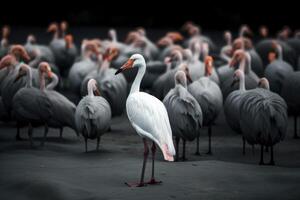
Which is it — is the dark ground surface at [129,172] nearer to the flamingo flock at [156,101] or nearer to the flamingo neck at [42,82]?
the flamingo flock at [156,101]

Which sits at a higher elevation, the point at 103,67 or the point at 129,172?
the point at 103,67

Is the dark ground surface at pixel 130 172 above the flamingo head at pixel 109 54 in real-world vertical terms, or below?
below

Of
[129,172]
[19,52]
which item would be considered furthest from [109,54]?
[129,172]

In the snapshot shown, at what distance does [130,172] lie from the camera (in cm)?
952

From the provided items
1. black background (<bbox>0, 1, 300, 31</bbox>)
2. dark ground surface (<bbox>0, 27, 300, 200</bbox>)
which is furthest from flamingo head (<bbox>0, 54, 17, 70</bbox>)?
black background (<bbox>0, 1, 300, 31</bbox>)

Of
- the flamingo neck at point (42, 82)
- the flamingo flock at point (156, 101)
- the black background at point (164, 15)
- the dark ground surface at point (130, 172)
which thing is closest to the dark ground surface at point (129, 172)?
the dark ground surface at point (130, 172)

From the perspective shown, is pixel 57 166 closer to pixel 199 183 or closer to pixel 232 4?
pixel 199 183

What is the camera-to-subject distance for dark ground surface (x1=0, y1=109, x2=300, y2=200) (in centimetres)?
852

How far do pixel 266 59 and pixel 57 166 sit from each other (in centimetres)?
1091

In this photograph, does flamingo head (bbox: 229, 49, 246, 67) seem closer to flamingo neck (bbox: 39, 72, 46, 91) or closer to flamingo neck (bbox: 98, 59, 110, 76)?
flamingo neck (bbox: 98, 59, 110, 76)

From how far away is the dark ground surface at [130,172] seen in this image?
28.0ft

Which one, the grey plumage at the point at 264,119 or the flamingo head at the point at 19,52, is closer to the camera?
the grey plumage at the point at 264,119

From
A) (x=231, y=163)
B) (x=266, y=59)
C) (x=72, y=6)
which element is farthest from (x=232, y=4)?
(x=231, y=163)

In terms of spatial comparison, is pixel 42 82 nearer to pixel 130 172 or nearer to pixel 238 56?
pixel 130 172
